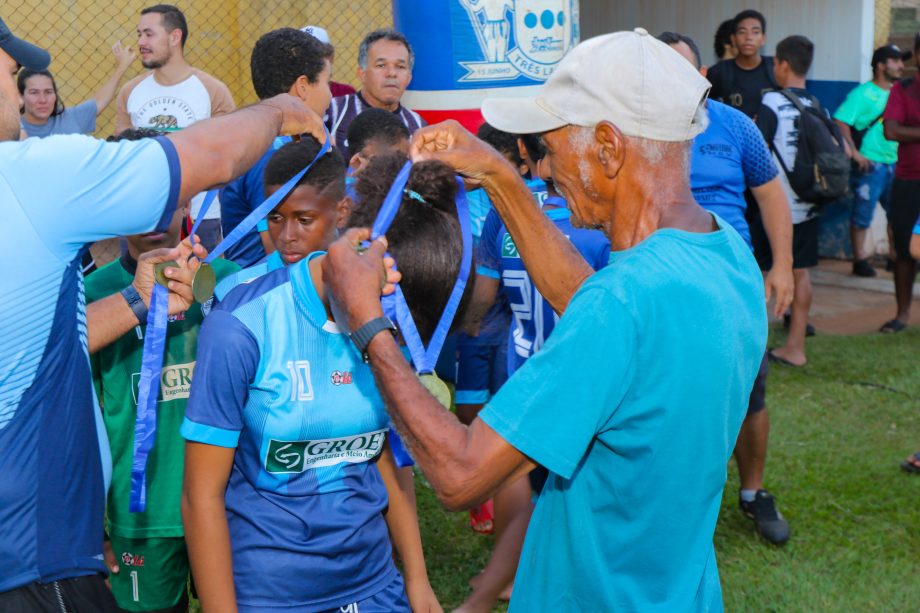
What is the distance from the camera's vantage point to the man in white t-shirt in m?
7.78

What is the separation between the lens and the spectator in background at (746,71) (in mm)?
9461

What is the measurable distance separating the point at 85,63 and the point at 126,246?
21.1 ft

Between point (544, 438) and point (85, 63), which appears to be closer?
point (544, 438)

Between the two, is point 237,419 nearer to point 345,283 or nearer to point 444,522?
point 345,283

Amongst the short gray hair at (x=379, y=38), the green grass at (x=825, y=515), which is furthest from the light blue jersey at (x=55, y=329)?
the short gray hair at (x=379, y=38)

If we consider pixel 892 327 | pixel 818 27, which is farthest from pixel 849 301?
pixel 818 27

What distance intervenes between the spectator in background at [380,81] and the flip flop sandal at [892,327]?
4692 mm

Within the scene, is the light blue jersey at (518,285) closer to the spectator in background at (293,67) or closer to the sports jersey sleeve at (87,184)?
the spectator in background at (293,67)

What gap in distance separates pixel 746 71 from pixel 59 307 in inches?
333

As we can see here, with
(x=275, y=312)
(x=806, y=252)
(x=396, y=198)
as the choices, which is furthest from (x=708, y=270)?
(x=806, y=252)

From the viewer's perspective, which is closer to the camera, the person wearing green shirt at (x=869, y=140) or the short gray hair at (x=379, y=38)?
the short gray hair at (x=379, y=38)

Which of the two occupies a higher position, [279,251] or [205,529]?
[279,251]

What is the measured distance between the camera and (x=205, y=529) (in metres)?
2.44

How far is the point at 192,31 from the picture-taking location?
31.9ft
